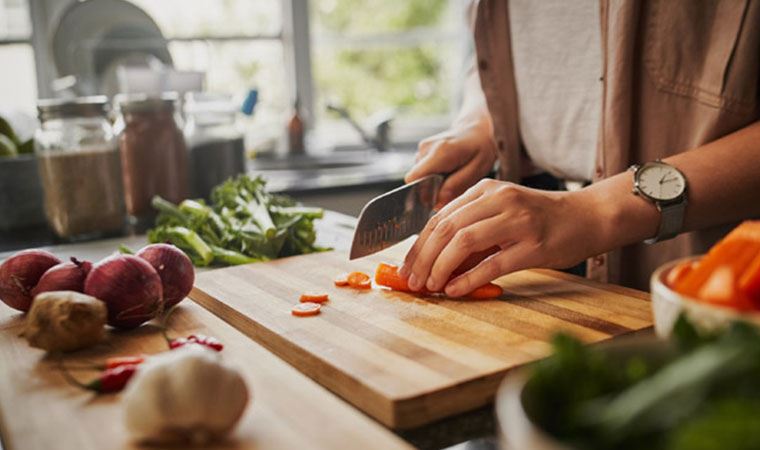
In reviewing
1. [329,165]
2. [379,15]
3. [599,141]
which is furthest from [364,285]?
[379,15]

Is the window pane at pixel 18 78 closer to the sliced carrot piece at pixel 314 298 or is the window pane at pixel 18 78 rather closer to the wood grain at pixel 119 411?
the sliced carrot piece at pixel 314 298

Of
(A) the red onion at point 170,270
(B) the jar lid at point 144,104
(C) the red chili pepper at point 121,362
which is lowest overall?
(C) the red chili pepper at point 121,362

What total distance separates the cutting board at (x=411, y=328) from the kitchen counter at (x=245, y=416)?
0.04 metres

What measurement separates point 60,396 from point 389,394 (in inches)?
14.7

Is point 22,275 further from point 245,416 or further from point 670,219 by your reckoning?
point 670,219

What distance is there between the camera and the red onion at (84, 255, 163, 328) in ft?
3.45

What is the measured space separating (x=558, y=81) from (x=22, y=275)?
3.94 ft

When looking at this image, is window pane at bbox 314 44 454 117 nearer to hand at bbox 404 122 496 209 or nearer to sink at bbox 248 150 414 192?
sink at bbox 248 150 414 192

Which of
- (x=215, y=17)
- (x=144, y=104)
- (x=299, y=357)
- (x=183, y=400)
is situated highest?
(x=215, y=17)

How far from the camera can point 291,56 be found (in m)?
4.16

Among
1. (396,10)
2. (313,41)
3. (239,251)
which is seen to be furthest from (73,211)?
(396,10)

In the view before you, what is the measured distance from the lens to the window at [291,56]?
3.59 m

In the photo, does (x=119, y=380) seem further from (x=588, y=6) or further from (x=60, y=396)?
(x=588, y=6)

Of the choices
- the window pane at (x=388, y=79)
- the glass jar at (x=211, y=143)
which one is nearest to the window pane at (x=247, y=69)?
the window pane at (x=388, y=79)
